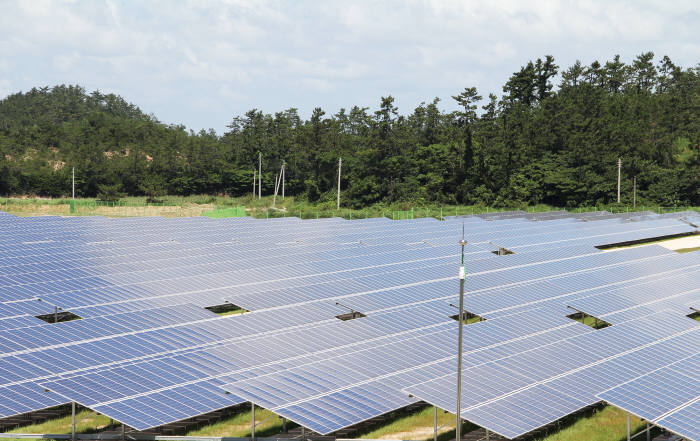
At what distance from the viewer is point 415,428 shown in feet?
79.7

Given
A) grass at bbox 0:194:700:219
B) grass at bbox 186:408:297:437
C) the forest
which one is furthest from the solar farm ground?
the forest

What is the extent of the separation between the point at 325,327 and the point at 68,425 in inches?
401

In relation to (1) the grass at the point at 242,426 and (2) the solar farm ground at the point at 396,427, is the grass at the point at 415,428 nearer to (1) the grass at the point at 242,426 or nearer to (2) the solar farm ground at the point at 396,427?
(2) the solar farm ground at the point at 396,427

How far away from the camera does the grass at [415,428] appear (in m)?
23.5

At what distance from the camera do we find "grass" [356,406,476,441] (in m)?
23.5

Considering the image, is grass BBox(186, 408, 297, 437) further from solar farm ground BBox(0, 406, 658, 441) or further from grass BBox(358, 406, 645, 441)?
grass BBox(358, 406, 645, 441)

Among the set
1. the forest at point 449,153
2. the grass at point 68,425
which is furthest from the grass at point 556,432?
the forest at point 449,153

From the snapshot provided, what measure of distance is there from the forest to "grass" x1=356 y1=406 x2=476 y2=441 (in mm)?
86547

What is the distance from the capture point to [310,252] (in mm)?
47156

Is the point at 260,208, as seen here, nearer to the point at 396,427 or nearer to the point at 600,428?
the point at 396,427

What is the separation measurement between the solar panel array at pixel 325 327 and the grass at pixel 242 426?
201 cm

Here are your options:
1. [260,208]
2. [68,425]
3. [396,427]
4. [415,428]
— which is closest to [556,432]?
[415,428]

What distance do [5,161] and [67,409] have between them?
121m

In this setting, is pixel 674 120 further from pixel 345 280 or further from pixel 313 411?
pixel 313 411
